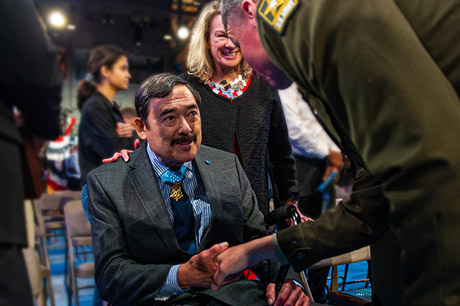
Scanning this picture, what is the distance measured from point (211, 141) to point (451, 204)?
169cm

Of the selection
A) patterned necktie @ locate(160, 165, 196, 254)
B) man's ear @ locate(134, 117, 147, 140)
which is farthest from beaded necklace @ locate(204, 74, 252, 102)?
patterned necktie @ locate(160, 165, 196, 254)

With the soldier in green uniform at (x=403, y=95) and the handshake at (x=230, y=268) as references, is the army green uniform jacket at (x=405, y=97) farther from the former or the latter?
the handshake at (x=230, y=268)

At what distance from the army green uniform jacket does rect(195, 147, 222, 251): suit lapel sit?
1109 millimetres

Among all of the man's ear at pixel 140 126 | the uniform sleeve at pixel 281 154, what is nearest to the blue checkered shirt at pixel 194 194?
the man's ear at pixel 140 126

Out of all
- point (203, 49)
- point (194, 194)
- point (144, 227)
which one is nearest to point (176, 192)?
point (194, 194)

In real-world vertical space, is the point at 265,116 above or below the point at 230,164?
above

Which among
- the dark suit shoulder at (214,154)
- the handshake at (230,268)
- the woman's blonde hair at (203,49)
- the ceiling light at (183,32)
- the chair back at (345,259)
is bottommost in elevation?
the chair back at (345,259)

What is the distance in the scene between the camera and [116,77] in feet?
11.7

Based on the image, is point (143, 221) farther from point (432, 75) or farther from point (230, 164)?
point (432, 75)

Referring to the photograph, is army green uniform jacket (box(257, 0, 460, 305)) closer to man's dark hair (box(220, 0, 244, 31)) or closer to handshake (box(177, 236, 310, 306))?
man's dark hair (box(220, 0, 244, 31))

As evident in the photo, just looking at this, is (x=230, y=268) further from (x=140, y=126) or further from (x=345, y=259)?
(x=345, y=259)

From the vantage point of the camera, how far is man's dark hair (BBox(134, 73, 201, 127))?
84.7 inches

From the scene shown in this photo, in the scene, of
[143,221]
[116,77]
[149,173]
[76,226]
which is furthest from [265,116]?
[76,226]

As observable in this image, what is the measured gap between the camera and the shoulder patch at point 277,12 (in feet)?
3.20
